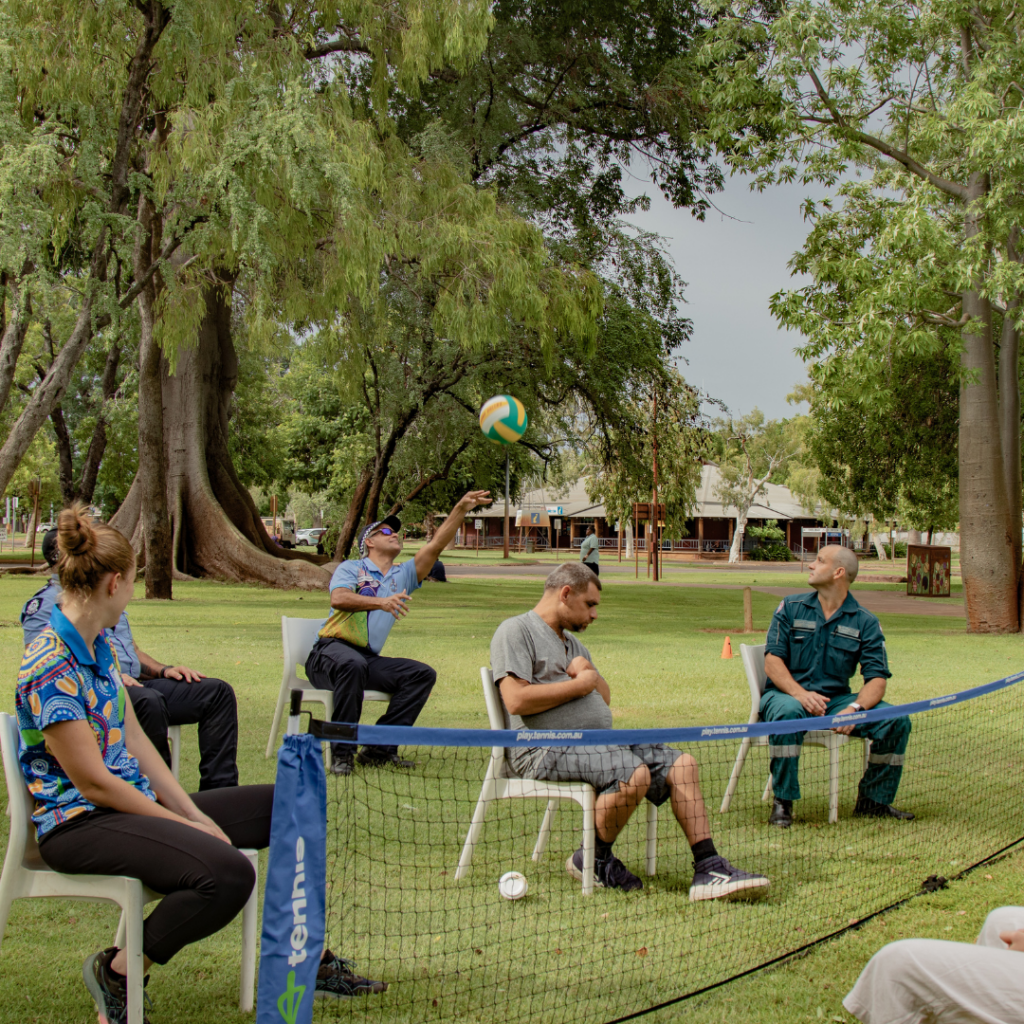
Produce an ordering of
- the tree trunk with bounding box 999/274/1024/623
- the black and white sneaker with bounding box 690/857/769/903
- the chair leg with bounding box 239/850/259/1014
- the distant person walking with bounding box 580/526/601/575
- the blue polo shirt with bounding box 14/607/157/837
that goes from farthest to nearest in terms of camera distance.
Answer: the distant person walking with bounding box 580/526/601/575, the tree trunk with bounding box 999/274/1024/623, the black and white sneaker with bounding box 690/857/769/903, the chair leg with bounding box 239/850/259/1014, the blue polo shirt with bounding box 14/607/157/837

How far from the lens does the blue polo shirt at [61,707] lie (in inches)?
116

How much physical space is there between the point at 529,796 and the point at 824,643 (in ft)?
7.83

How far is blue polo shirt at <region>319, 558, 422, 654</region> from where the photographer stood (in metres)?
6.61

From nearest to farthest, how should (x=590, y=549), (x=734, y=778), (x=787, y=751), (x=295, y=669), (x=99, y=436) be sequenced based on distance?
(x=787, y=751) < (x=734, y=778) < (x=295, y=669) < (x=590, y=549) < (x=99, y=436)

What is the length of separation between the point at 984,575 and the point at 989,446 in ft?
7.17

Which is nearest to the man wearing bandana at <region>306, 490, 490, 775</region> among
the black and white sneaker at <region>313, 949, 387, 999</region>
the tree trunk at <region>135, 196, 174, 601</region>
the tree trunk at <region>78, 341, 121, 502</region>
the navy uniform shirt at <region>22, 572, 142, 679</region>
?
the navy uniform shirt at <region>22, 572, 142, 679</region>

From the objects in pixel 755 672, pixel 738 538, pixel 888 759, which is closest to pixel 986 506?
pixel 755 672

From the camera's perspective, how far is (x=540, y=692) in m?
4.52

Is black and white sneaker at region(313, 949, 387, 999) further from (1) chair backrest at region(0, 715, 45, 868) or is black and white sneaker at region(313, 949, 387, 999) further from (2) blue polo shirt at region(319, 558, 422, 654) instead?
(2) blue polo shirt at region(319, 558, 422, 654)

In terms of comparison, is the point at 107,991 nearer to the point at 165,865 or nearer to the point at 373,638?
the point at 165,865

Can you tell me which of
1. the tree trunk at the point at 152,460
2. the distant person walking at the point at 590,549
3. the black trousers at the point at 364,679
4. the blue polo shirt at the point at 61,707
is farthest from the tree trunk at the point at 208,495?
the blue polo shirt at the point at 61,707

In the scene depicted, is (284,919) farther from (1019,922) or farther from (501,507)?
(501,507)

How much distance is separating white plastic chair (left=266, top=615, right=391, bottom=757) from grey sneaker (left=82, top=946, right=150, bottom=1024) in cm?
323

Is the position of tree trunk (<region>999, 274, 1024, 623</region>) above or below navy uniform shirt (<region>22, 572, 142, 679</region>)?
above
